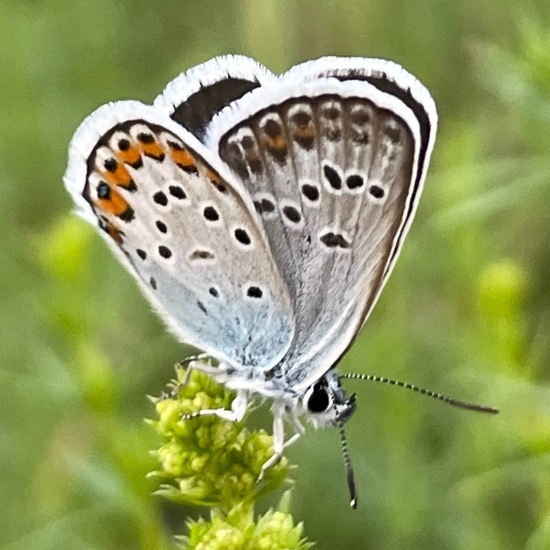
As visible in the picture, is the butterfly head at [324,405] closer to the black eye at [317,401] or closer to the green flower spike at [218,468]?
the black eye at [317,401]

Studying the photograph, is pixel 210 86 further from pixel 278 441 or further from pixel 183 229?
pixel 278 441

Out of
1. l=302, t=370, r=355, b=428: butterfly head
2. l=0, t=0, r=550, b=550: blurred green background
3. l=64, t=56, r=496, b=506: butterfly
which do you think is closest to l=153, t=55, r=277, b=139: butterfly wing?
l=64, t=56, r=496, b=506: butterfly

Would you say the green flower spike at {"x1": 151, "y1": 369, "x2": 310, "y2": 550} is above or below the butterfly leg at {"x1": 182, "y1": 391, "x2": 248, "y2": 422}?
below

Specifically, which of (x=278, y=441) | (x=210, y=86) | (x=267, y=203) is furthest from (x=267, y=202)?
(x=278, y=441)

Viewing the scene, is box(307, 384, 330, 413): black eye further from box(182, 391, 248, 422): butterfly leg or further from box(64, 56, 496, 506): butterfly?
box(182, 391, 248, 422): butterfly leg

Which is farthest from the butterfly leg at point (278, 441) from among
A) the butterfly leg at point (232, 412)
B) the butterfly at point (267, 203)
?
the butterfly leg at point (232, 412)

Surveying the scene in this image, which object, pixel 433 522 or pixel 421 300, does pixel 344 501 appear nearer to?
pixel 433 522

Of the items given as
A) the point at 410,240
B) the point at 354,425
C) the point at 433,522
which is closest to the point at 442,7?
the point at 410,240
